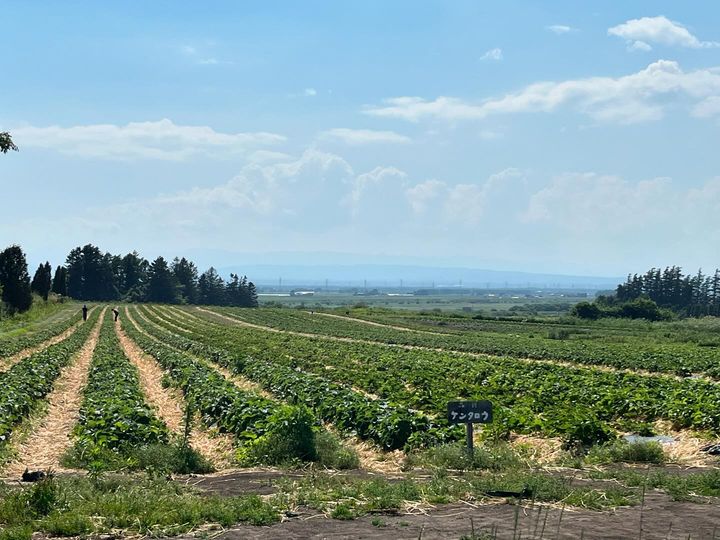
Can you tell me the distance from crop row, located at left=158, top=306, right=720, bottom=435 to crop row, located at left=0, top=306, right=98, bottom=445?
715 centimetres

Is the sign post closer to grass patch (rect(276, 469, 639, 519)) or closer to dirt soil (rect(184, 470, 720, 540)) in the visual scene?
grass patch (rect(276, 469, 639, 519))

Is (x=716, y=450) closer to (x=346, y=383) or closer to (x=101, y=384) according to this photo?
(x=346, y=383)

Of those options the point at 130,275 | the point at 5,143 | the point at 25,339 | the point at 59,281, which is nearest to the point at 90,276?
the point at 130,275

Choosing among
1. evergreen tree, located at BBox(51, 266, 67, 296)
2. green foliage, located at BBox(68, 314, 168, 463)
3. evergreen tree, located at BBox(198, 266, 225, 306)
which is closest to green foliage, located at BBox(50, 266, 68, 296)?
evergreen tree, located at BBox(51, 266, 67, 296)

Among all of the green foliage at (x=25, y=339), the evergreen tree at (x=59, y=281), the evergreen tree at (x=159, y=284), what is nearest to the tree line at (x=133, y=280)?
the evergreen tree at (x=159, y=284)

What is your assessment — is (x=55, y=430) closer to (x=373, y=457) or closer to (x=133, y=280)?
(x=373, y=457)

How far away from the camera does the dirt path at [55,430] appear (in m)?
12.2

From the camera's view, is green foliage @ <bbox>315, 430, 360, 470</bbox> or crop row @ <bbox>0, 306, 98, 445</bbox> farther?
crop row @ <bbox>0, 306, 98, 445</bbox>

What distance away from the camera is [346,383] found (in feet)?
75.7

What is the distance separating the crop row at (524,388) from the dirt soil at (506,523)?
4.92 metres

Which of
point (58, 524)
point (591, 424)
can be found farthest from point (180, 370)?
point (58, 524)

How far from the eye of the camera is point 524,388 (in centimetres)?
2073

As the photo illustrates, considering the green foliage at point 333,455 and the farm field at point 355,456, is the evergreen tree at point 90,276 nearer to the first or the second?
the farm field at point 355,456

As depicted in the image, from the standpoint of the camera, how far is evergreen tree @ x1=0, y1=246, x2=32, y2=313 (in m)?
69.2
